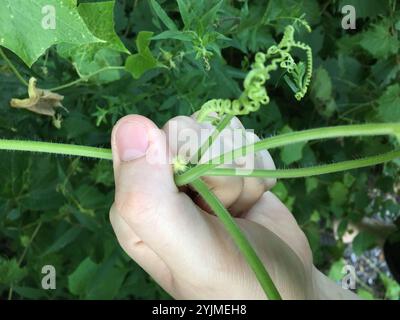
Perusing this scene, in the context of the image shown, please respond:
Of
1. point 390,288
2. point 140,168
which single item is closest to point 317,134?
point 140,168

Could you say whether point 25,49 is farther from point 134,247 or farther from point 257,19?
point 257,19

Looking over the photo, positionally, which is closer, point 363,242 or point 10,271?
point 10,271

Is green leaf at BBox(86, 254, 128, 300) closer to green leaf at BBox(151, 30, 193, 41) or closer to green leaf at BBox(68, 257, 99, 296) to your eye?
green leaf at BBox(68, 257, 99, 296)

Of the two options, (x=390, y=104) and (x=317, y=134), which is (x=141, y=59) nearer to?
(x=317, y=134)

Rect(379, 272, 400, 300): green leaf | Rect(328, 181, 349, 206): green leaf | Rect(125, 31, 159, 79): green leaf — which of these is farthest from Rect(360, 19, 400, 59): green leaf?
Rect(379, 272, 400, 300): green leaf

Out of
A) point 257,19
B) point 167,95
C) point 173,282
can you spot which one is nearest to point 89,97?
point 167,95
